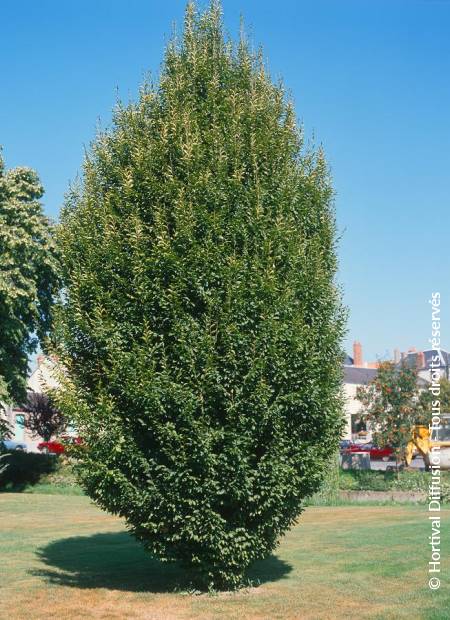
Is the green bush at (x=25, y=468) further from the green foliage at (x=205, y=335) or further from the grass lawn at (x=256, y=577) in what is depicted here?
the green foliage at (x=205, y=335)

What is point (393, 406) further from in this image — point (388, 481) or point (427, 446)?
point (427, 446)

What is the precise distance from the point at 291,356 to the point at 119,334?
2.95 meters

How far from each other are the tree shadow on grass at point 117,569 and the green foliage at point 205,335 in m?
1.63

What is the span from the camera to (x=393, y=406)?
33250 mm

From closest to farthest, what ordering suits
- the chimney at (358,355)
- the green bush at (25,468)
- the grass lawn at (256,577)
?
the grass lawn at (256,577), the green bush at (25,468), the chimney at (358,355)

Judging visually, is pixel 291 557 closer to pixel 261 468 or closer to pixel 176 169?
pixel 261 468

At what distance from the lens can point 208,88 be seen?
1373cm

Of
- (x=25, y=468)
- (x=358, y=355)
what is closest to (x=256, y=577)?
(x=25, y=468)

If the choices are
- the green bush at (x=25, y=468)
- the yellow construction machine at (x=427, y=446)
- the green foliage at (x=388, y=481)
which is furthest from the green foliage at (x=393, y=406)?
the green bush at (x=25, y=468)

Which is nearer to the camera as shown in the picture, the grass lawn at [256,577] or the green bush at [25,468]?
the grass lawn at [256,577]

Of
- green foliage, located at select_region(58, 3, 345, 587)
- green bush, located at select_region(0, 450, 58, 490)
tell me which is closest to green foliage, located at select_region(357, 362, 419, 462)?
green bush, located at select_region(0, 450, 58, 490)

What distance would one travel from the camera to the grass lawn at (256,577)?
11.6 m

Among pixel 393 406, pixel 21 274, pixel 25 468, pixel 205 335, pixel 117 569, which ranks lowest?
pixel 117 569

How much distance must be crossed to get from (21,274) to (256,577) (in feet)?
66.1
